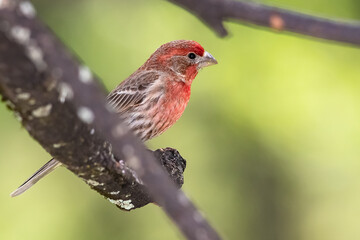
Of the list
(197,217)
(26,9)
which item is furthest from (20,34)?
(197,217)

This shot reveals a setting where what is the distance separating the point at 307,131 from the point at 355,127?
0.43 meters

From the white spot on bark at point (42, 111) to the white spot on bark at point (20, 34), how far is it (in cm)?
46

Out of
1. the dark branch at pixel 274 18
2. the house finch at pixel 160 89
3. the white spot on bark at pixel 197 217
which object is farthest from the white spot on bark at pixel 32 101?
the house finch at pixel 160 89

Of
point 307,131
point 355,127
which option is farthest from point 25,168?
point 355,127

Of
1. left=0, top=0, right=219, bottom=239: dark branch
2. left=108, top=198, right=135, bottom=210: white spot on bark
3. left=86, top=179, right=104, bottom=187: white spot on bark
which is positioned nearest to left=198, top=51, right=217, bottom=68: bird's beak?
left=108, top=198, right=135, bottom=210: white spot on bark

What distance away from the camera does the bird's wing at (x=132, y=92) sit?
5.68 meters

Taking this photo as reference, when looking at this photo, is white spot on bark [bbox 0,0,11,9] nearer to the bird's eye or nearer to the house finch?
the house finch

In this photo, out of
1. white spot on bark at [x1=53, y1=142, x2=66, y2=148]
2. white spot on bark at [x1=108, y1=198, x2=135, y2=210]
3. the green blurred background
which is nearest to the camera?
white spot on bark at [x1=53, y1=142, x2=66, y2=148]

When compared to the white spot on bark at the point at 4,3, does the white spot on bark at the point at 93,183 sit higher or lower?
lower

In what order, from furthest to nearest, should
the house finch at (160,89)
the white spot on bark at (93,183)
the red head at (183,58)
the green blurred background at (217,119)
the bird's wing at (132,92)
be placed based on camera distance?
the green blurred background at (217,119), the bird's wing at (132,92), the red head at (183,58), the house finch at (160,89), the white spot on bark at (93,183)

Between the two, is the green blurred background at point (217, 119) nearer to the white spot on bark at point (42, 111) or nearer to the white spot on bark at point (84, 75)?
the white spot on bark at point (42, 111)

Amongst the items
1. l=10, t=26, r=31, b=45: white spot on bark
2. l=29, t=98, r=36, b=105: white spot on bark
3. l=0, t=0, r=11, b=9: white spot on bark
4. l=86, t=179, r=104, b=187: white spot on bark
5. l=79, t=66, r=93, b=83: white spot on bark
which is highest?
l=0, t=0, r=11, b=9: white spot on bark

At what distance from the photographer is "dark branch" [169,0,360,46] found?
A: 1811 millimetres

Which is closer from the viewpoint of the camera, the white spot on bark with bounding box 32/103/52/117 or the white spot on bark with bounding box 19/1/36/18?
the white spot on bark with bounding box 19/1/36/18
